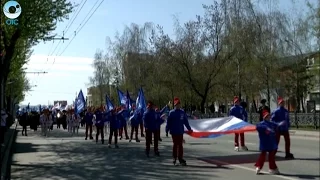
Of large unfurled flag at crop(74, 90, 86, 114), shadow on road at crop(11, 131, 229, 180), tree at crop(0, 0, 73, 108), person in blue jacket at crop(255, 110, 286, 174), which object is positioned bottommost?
shadow on road at crop(11, 131, 229, 180)

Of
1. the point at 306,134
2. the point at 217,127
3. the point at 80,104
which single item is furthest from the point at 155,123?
the point at 80,104

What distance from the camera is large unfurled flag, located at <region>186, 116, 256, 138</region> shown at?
15.0 m

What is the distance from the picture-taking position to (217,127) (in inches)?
614

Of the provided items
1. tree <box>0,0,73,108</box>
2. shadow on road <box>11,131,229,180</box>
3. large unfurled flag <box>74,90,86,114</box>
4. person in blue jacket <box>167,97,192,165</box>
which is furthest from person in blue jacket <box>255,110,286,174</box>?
large unfurled flag <box>74,90,86,114</box>

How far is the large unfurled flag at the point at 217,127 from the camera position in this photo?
49.3 ft

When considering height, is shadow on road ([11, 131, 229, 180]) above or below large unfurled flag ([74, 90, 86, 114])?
below

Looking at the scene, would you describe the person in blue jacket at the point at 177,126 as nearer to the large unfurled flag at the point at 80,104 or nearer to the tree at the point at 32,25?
the tree at the point at 32,25

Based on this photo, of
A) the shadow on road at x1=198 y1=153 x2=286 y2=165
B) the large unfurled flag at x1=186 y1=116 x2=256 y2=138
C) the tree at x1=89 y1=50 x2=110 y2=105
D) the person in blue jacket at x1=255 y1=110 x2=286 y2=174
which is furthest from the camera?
the tree at x1=89 y1=50 x2=110 y2=105

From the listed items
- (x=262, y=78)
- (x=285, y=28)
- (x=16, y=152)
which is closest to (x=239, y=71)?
(x=262, y=78)

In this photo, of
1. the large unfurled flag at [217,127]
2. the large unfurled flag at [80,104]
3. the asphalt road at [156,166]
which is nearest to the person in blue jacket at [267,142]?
the asphalt road at [156,166]

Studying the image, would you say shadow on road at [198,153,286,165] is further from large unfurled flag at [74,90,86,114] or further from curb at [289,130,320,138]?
large unfurled flag at [74,90,86,114]

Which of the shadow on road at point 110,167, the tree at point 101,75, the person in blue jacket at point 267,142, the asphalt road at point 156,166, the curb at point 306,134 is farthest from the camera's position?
the tree at point 101,75

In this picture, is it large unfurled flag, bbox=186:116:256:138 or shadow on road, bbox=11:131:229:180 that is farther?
large unfurled flag, bbox=186:116:256:138

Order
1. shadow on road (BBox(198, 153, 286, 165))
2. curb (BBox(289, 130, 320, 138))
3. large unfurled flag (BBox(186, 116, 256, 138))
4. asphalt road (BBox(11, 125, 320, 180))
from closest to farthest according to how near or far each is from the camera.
→ asphalt road (BBox(11, 125, 320, 180)) < shadow on road (BBox(198, 153, 286, 165)) < large unfurled flag (BBox(186, 116, 256, 138)) < curb (BBox(289, 130, 320, 138))
